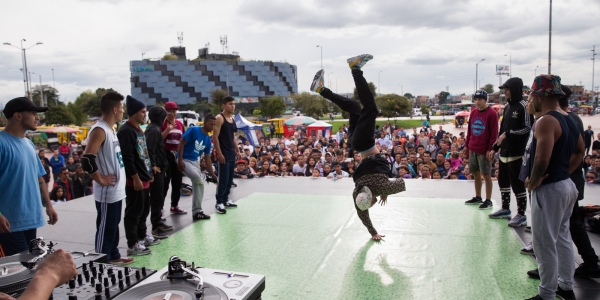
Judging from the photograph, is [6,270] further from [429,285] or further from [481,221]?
[481,221]

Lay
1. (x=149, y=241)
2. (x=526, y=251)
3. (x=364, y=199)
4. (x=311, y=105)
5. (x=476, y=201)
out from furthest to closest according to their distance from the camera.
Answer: (x=311, y=105) → (x=476, y=201) → (x=149, y=241) → (x=364, y=199) → (x=526, y=251)

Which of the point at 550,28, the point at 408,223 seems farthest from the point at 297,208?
the point at 550,28

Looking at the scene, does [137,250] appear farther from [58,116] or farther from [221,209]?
[58,116]

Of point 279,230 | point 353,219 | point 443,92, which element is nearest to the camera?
point 279,230

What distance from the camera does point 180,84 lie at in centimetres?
7488

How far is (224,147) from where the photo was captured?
19.0 ft

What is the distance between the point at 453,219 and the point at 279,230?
230 cm

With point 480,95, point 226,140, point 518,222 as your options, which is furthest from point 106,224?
point 480,95

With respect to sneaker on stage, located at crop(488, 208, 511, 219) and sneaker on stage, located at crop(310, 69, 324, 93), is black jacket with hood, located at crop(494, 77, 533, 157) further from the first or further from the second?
sneaker on stage, located at crop(310, 69, 324, 93)

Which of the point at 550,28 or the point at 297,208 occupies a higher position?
the point at 550,28

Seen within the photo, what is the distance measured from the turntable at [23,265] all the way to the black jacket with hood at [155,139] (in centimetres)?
274

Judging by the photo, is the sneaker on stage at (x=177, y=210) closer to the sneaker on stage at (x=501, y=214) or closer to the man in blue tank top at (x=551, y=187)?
the sneaker on stage at (x=501, y=214)

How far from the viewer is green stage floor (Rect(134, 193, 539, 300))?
10.9 feet

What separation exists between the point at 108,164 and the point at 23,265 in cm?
215
